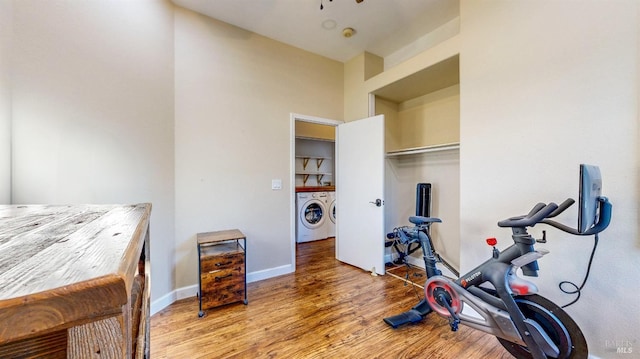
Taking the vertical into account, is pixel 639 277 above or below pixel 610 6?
below

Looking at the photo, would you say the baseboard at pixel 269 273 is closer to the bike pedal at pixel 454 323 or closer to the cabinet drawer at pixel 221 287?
the cabinet drawer at pixel 221 287

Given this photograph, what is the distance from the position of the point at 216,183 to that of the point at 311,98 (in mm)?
1678

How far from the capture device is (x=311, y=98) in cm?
325

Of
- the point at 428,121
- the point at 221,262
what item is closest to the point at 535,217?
the point at 428,121

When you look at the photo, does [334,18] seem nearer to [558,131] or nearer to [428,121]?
[428,121]

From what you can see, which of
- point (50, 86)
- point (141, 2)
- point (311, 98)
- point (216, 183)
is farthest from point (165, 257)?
point (311, 98)

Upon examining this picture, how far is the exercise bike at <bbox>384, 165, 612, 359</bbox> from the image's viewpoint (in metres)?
1.23

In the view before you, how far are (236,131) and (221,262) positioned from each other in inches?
55.8

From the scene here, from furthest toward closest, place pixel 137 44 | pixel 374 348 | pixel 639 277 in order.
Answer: pixel 137 44, pixel 374 348, pixel 639 277

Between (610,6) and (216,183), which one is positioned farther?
(216,183)

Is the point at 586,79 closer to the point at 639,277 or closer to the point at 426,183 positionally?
the point at 639,277

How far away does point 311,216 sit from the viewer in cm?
464

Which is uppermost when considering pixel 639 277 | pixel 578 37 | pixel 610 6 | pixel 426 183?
pixel 610 6

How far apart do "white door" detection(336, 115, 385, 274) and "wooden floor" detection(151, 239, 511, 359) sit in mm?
540
